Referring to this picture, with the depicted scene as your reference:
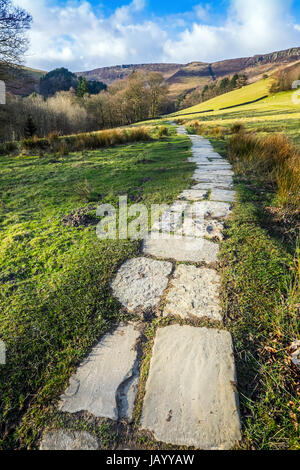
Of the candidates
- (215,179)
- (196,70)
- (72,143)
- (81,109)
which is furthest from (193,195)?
(196,70)

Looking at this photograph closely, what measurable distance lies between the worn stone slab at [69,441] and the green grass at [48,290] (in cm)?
5

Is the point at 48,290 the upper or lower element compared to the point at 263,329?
upper

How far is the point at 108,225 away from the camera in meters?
2.25

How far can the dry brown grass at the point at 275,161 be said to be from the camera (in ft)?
8.32

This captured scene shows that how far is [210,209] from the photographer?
2.48m

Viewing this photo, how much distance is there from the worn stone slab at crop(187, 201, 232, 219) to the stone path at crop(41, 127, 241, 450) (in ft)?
2.02

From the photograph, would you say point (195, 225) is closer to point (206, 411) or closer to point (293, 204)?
point (293, 204)

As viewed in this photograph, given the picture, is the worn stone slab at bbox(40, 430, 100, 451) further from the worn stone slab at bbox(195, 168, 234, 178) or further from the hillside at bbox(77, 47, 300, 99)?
the hillside at bbox(77, 47, 300, 99)

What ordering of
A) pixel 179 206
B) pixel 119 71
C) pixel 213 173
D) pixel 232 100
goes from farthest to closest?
pixel 119 71
pixel 232 100
pixel 213 173
pixel 179 206

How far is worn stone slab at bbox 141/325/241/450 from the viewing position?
2.75 feet

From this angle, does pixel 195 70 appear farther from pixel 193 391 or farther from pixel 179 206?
pixel 193 391

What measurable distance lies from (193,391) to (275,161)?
3.74m
